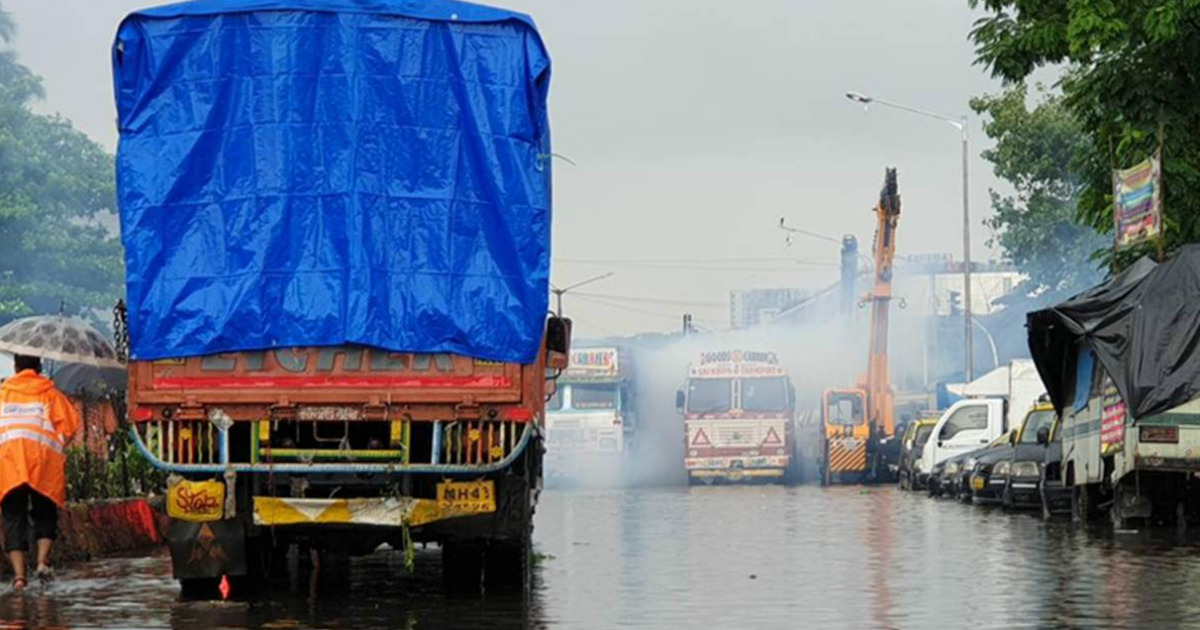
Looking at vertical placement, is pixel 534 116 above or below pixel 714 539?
above

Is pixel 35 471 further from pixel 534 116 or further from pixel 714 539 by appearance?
pixel 714 539

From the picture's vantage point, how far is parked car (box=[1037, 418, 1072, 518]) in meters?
31.2

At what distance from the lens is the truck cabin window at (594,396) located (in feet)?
195

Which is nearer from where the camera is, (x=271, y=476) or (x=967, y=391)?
(x=271, y=476)

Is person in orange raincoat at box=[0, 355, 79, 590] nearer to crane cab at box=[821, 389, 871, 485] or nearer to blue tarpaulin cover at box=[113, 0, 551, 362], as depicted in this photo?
blue tarpaulin cover at box=[113, 0, 551, 362]

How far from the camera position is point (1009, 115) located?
61844 mm

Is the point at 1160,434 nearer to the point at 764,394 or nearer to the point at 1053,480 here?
the point at 1053,480

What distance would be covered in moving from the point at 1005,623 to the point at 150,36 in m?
6.80

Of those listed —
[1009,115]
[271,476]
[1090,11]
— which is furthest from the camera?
[1009,115]

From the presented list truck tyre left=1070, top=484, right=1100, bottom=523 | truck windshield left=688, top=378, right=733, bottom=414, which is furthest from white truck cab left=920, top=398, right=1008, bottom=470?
truck tyre left=1070, top=484, right=1100, bottom=523

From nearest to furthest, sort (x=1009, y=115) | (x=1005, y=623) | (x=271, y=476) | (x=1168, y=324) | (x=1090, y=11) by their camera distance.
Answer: (x=1005, y=623) < (x=271, y=476) < (x=1168, y=324) < (x=1090, y=11) < (x=1009, y=115)

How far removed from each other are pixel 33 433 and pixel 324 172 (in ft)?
9.41

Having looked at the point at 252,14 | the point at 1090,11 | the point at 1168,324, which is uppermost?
the point at 1090,11

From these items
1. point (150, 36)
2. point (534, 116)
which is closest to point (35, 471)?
point (150, 36)
